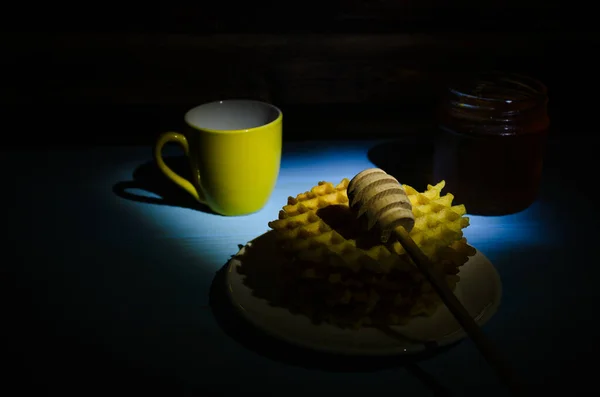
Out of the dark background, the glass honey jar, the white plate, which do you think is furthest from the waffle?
the dark background

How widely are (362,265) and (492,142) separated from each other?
41 centimetres

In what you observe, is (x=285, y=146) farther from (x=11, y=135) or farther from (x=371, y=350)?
(x=371, y=350)

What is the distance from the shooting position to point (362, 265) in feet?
2.23

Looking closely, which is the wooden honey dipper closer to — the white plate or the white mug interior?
the white plate

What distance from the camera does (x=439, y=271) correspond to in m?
0.70

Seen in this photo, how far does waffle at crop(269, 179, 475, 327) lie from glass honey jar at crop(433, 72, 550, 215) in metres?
0.23

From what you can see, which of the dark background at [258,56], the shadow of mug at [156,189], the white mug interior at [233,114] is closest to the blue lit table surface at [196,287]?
the shadow of mug at [156,189]

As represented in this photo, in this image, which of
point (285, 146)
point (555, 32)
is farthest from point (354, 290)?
point (555, 32)

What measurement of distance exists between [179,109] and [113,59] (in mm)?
196

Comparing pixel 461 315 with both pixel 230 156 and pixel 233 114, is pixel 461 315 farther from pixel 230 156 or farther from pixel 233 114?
pixel 233 114

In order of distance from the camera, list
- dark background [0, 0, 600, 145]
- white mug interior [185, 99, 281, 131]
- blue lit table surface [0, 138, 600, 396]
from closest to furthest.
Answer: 1. blue lit table surface [0, 138, 600, 396]
2. white mug interior [185, 99, 281, 131]
3. dark background [0, 0, 600, 145]

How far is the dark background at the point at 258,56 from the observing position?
138 cm

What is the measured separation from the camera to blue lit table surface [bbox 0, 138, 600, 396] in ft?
2.23

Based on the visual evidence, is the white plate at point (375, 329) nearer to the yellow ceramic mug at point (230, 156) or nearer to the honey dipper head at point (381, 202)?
the honey dipper head at point (381, 202)
